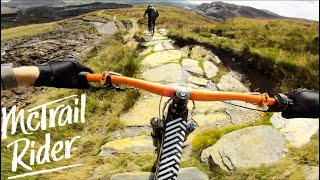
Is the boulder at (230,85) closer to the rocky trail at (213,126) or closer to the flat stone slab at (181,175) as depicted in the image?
the rocky trail at (213,126)

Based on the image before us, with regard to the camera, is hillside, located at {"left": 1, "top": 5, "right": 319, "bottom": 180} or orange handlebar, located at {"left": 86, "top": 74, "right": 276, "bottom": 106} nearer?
orange handlebar, located at {"left": 86, "top": 74, "right": 276, "bottom": 106}

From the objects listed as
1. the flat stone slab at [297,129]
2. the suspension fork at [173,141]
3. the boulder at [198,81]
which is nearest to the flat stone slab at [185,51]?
the boulder at [198,81]

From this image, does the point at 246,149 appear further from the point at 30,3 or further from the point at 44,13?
the point at 30,3

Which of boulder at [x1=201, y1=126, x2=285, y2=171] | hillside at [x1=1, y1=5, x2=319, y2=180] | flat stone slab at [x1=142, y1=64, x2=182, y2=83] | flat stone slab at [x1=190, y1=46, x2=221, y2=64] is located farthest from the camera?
flat stone slab at [x1=190, y1=46, x2=221, y2=64]

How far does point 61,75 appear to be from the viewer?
271cm

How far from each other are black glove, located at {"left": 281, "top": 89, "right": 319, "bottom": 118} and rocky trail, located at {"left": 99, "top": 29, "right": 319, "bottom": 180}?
2.88ft

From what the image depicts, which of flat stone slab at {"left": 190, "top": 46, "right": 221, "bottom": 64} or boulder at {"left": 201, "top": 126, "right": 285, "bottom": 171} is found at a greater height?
flat stone slab at {"left": 190, "top": 46, "right": 221, "bottom": 64}

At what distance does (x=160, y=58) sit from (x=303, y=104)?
10.5 m

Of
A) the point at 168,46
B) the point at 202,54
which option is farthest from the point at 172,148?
the point at 168,46

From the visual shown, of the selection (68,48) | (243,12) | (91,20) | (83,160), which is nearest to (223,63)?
(83,160)

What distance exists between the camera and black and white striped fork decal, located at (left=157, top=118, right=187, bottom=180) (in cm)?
256

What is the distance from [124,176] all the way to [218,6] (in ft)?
114

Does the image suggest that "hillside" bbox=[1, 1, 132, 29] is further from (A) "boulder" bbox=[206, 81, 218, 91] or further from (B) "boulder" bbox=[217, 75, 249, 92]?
(A) "boulder" bbox=[206, 81, 218, 91]

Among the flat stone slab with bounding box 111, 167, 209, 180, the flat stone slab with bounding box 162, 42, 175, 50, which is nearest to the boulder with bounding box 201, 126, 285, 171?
the flat stone slab with bounding box 111, 167, 209, 180
